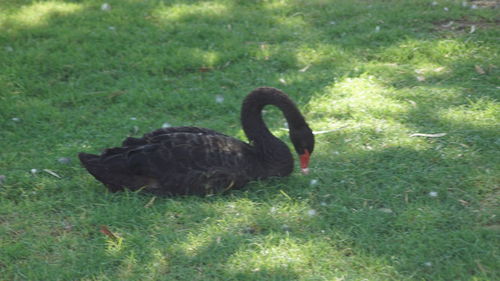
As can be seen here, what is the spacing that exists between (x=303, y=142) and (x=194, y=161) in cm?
73

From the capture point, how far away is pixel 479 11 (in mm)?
7047

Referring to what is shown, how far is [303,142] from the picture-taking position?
12.8 ft

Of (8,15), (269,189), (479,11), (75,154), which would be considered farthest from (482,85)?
(8,15)

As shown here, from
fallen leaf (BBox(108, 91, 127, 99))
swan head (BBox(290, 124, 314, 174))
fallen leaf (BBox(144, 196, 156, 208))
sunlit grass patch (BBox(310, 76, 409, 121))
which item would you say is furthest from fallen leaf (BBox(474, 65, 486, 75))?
fallen leaf (BBox(144, 196, 156, 208))

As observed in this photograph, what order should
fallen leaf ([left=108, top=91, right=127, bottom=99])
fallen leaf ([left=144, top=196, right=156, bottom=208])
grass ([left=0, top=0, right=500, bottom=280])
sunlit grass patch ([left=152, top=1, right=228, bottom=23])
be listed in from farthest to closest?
1. sunlit grass patch ([left=152, top=1, right=228, bottom=23])
2. fallen leaf ([left=108, top=91, right=127, bottom=99])
3. fallen leaf ([left=144, top=196, right=156, bottom=208])
4. grass ([left=0, top=0, right=500, bottom=280])

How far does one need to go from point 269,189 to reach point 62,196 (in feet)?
4.44

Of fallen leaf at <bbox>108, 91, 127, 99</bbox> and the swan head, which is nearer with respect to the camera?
the swan head

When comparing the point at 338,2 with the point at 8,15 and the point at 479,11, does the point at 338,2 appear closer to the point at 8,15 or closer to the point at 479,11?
the point at 479,11

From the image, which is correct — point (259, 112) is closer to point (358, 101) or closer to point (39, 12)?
point (358, 101)

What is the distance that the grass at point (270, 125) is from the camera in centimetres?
319

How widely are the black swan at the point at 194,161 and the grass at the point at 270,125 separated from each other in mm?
92

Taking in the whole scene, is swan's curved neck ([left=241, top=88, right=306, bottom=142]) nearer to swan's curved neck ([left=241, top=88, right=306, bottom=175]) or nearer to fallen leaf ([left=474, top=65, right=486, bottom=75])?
swan's curved neck ([left=241, top=88, right=306, bottom=175])

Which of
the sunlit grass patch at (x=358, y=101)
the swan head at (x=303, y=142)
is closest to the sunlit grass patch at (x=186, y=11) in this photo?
the sunlit grass patch at (x=358, y=101)

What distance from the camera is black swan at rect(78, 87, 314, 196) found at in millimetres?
3736
